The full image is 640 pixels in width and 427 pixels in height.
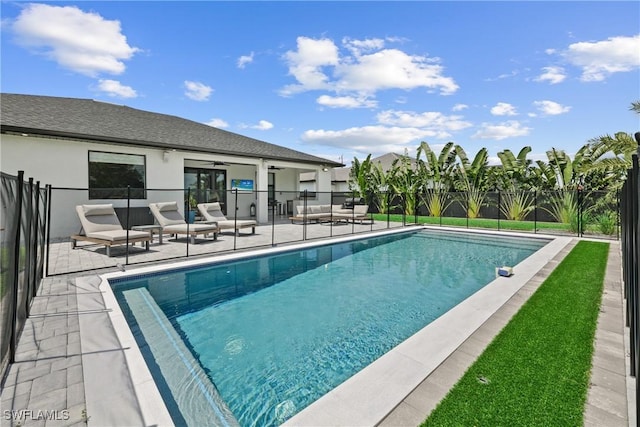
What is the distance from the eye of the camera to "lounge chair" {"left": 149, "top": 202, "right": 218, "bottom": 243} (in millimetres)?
9781

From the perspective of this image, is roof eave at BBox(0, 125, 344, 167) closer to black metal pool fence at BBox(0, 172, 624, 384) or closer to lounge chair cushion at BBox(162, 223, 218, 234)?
black metal pool fence at BBox(0, 172, 624, 384)

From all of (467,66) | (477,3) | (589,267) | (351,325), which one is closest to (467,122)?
(467,66)

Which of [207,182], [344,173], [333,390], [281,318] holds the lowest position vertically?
[281,318]

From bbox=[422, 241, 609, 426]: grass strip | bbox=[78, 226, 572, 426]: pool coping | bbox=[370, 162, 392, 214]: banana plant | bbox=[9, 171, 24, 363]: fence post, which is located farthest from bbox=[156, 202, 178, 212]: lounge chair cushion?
bbox=[370, 162, 392, 214]: banana plant

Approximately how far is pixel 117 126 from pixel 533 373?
1417 centimetres

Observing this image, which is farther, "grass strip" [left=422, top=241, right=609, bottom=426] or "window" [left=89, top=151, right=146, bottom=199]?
"window" [left=89, top=151, right=146, bottom=199]

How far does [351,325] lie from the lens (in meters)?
4.70

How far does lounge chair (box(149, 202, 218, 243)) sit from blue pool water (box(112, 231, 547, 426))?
2.50 metres

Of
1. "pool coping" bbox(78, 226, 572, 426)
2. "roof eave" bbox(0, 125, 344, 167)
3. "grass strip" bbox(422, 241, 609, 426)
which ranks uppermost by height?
"roof eave" bbox(0, 125, 344, 167)

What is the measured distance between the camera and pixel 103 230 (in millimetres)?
8672

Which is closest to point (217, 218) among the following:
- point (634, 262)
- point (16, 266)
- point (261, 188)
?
point (261, 188)

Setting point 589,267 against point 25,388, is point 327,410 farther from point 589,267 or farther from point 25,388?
point 589,267

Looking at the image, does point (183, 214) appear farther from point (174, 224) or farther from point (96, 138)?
point (96, 138)

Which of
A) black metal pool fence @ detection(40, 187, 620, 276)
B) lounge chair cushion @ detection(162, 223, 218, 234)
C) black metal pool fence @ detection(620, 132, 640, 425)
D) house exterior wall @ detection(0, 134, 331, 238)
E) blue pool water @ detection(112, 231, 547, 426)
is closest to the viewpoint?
black metal pool fence @ detection(620, 132, 640, 425)
